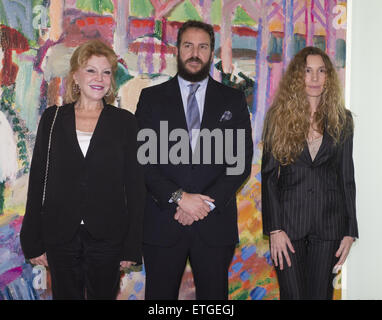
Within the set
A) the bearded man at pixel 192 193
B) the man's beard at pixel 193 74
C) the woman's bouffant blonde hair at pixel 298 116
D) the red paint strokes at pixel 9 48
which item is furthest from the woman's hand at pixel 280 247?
the red paint strokes at pixel 9 48

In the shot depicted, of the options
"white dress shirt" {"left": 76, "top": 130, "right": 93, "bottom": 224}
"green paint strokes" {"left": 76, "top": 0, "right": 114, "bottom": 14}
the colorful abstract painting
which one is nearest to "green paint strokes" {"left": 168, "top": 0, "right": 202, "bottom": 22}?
the colorful abstract painting

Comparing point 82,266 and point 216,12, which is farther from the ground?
point 216,12

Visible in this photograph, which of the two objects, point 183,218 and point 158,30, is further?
point 158,30

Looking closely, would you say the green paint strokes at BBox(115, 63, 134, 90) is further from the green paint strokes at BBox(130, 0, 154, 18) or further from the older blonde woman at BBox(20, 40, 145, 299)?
the older blonde woman at BBox(20, 40, 145, 299)

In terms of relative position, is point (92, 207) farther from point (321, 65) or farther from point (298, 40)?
point (298, 40)

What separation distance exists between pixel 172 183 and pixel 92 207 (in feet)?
1.64

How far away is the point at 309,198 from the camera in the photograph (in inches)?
108

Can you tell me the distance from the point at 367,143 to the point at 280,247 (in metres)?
1.43

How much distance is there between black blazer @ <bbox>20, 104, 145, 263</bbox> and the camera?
2.64 metres

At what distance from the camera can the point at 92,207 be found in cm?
264

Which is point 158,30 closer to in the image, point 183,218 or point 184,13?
point 184,13

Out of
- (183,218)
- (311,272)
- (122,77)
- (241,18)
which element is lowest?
(311,272)

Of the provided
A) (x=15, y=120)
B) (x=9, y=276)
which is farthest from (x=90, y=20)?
(x=9, y=276)

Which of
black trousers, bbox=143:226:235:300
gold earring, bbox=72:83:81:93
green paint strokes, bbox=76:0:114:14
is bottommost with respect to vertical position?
black trousers, bbox=143:226:235:300
